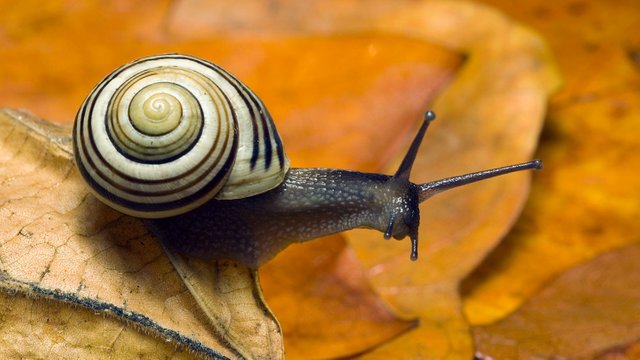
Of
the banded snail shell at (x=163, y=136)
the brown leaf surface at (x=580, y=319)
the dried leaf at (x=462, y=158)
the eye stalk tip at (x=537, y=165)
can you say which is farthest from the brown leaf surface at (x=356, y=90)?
the banded snail shell at (x=163, y=136)

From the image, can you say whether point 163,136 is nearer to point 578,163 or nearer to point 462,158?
point 462,158

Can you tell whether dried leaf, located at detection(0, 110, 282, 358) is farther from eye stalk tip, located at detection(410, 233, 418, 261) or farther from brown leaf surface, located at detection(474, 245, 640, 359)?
brown leaf surface, located at detection(474, 245, 640, 359)

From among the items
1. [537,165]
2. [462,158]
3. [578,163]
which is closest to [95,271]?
[537,165]

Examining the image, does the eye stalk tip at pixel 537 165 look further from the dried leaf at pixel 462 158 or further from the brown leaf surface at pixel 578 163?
the brown leaf surface at pixel 578 163

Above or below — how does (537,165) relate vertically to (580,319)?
above

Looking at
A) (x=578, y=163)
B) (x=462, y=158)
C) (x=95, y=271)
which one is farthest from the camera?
(x=578, y=163)
